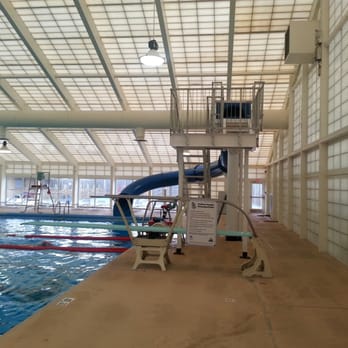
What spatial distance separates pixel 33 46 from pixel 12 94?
3374 millimetres

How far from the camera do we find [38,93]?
12.5m

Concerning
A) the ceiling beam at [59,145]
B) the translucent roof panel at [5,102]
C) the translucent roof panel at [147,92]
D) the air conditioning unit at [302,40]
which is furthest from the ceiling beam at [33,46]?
the air conditioning unit at [302,40]

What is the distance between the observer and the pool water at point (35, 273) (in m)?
4.50

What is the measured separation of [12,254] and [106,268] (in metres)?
3.58

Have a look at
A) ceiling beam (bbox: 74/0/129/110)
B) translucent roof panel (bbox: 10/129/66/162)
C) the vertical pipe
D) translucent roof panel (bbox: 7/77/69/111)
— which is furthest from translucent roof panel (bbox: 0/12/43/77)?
the vertical pipe

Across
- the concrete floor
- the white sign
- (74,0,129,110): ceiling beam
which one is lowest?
the concrete floor

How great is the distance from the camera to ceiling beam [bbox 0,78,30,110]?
11922mm

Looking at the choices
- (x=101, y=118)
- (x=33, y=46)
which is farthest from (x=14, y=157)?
(x=33, y=46)

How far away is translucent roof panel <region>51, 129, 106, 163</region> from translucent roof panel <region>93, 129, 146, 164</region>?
2.16ft

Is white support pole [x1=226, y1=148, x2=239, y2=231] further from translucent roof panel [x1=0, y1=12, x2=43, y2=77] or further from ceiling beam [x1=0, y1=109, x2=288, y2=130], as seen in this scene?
translucent roof panel [x1=0, y1=12, x2=43, y2=77]

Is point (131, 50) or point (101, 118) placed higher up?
point (131, 50)

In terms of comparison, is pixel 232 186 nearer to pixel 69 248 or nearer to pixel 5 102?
pixel 69 248

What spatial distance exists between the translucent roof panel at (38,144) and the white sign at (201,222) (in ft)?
42.8

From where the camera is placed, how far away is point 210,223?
17.1 ft
